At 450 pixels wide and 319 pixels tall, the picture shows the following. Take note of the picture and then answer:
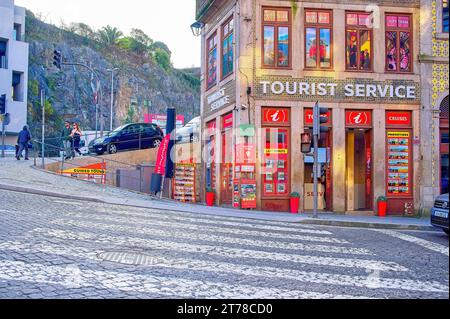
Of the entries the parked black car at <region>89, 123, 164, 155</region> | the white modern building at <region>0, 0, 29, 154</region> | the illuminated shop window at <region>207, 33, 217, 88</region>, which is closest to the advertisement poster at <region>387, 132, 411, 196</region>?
the illuminated shop window at <region>207, 33, 217, 88</region>

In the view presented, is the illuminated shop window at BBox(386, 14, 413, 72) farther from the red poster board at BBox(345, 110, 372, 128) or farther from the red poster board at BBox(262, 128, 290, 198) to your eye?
the red poster board at BBox(262, 128, 290, 198)

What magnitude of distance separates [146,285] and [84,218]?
5741 mm

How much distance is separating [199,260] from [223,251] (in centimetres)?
87

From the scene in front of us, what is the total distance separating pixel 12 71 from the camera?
4475 cm

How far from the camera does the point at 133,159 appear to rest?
27.3 m

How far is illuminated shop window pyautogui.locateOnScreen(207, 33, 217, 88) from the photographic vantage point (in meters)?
22.4

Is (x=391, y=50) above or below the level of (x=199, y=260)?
above

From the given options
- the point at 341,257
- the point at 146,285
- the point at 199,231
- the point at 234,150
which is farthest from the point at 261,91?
A: the point at 146,285

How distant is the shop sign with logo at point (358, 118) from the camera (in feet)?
62.4

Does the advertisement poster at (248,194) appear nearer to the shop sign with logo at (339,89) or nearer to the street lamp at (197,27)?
the shop sign with logo at (339,89)

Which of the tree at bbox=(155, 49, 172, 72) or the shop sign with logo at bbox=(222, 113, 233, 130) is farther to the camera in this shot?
the tree at bbox=(155, 49, 172, 72)

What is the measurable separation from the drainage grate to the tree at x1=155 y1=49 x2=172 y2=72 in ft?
305

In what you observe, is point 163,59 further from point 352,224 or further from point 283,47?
point 352,224

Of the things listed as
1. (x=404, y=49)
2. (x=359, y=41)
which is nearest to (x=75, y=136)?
(x=359, y=41)
